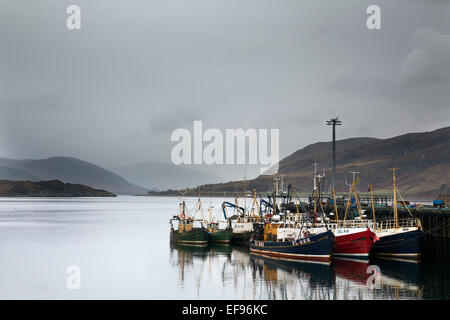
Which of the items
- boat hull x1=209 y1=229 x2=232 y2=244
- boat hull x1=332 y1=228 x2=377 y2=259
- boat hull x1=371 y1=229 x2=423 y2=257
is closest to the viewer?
boat hull x1=332 y1=228 x2=377 y2=259

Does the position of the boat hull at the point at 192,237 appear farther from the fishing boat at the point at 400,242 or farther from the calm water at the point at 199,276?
the fishing boat at the point at 400,242

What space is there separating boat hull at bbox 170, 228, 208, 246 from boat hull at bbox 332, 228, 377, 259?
2167 centimetres

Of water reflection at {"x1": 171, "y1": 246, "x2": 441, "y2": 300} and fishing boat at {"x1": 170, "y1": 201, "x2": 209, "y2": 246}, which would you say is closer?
water reflection at {"x1": 171, "y1": 246, "x2": 441, "y2": 300}

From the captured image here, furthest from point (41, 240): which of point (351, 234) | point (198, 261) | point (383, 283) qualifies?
point (383, 283)

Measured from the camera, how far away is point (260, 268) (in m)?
51.3

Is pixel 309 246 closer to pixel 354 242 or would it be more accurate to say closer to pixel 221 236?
pixel 354 242

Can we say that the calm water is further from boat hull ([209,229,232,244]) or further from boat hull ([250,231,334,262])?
boat hull ([209,229,232,244])

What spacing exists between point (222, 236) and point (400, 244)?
2594 centimetres

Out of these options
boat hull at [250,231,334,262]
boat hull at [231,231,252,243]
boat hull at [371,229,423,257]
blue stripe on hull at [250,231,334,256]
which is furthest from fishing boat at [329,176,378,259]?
boat hull at [231,231,252,243]

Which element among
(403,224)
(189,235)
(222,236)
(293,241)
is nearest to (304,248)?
(293,241)

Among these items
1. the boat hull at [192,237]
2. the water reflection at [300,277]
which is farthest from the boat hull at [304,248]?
the boat hull at [192,237]

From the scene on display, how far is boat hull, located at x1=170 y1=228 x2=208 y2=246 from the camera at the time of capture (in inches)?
2840
